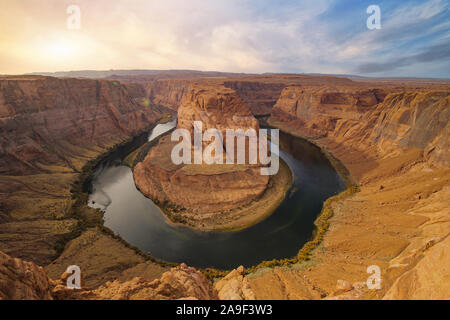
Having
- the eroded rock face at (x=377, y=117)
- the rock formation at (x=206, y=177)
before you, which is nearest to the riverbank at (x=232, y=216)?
the rock formation at (x=206, y=177)

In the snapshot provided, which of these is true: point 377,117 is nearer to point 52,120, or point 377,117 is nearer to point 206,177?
point 206,177

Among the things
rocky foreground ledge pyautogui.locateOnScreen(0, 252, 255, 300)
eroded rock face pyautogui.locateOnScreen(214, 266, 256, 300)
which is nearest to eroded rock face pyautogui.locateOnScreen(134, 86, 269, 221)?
eroded rock face pyautogui.locateOnScreen(214, 266, 256, 300)

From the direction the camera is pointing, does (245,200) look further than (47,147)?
No

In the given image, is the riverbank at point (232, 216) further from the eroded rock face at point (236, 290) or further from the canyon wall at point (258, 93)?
the canyon wall at point (258, 93)

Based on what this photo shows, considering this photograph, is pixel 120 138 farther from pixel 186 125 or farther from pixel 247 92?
pixel 247 92

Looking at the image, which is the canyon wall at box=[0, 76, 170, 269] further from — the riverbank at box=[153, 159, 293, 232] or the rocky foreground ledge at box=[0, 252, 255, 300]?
the rocky foreground ledge at box=[0, 252, 255, 300]

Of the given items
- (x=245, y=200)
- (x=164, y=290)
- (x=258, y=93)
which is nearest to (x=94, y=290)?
(x=164, y=290)

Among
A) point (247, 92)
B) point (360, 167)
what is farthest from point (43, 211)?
Answer: point (247, 92)
